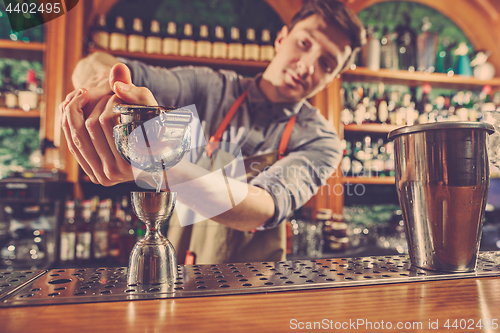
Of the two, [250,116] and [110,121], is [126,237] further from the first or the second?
[110,121]

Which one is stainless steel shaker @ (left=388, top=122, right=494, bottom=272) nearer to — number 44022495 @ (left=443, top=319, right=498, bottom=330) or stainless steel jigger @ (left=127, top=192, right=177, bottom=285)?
number 44022495 @ (left=443, top=319, right=498, bottom=330)

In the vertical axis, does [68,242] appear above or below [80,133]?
below

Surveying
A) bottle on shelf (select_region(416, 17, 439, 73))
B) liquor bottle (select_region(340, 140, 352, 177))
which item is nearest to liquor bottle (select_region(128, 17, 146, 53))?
liquor bottle (select_region(340, 140, 352, 177))

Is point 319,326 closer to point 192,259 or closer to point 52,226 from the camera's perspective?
point 192,259

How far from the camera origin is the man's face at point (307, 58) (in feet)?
4.35

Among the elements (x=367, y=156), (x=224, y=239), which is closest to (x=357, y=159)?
(x=367, y=156)

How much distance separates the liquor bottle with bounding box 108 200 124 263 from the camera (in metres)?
1.85

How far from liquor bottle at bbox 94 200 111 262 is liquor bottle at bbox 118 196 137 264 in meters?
0.09

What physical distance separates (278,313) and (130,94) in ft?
1.37

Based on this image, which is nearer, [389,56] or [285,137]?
[285,137]

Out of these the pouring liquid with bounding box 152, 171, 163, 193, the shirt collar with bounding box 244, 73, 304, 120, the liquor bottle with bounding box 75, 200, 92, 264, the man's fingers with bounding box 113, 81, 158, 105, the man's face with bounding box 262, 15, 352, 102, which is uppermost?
the man's face with bounding box 262, 15, 352, 102

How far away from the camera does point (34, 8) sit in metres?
2.03

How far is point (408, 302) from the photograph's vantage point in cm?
46

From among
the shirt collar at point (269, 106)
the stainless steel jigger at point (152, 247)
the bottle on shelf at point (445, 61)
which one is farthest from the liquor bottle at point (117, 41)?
the bottle on shelf at point (445, 61)
